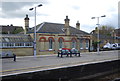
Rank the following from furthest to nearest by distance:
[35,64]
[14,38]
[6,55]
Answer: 1. [14,38]
2. [6,55]
3. [35,64]

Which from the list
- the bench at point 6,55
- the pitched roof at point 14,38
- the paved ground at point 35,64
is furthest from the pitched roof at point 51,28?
the paved ground at point 35,64

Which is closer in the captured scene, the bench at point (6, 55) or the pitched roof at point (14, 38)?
the bench at point (6, 55)

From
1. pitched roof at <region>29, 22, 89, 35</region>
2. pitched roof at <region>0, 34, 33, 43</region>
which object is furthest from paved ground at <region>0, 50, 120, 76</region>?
pitched roof at <region>29, 22, 89, 35</region>

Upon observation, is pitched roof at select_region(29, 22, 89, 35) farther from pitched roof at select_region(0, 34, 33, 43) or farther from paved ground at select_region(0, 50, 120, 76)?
paved ground at select_region(0, 50, 120, 76)

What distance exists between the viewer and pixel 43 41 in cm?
3067

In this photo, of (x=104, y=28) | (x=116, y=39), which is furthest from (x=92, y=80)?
(x=104, y=28)

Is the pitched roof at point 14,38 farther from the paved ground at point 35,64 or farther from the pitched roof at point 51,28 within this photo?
the paved ground at point 35,64

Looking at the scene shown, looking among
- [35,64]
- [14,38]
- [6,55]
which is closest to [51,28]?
[14,38]

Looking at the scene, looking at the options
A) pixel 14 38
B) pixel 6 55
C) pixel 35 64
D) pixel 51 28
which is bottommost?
pixel 35 64

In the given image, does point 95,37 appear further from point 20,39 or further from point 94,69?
point 94,69

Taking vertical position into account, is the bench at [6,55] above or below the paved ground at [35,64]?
above

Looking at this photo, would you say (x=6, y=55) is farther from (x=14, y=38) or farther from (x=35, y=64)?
(x=35, y=64)

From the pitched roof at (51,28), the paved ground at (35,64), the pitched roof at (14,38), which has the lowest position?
the paved ground at (35,64)

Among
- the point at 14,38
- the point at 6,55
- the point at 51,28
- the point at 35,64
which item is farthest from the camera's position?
the point at 51,28
